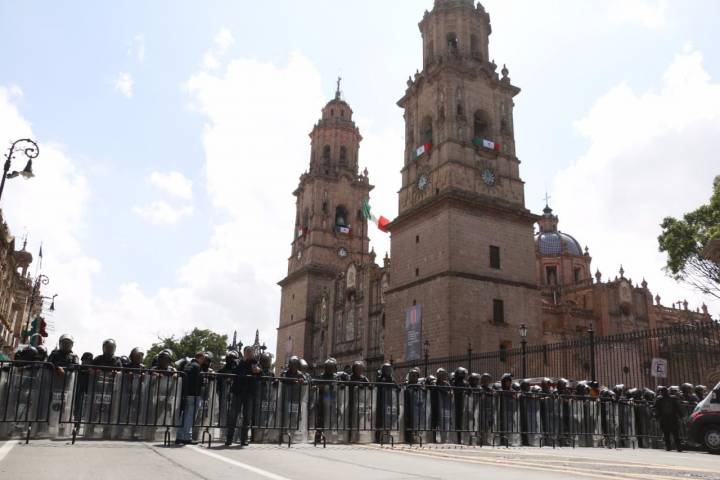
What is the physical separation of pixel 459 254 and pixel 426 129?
9684 millimetres

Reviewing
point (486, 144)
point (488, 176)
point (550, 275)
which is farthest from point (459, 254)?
point (550, 275)

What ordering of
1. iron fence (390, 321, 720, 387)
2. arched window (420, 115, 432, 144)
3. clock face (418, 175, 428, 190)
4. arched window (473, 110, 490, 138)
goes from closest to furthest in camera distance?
iron fence (390, 321, 720, 387), clock face (418, 175, 428, 190), arched window (473, 110, 490, 138), arched window (420, 115, 432, 144)

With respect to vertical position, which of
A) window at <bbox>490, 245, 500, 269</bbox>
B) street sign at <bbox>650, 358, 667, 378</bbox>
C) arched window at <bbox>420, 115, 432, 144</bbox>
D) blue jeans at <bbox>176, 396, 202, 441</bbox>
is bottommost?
blue jeans at <bbox>176, 396, 202, 441</bbox>

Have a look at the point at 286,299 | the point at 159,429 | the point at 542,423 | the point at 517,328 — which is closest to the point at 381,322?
the point at 517,328

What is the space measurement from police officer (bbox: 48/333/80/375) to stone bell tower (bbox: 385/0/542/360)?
2317 centimetres

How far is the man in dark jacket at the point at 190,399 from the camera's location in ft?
33.2

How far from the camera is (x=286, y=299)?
58.8 metres

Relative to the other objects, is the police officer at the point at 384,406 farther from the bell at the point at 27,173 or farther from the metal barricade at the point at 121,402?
the bell at the point at 27,173

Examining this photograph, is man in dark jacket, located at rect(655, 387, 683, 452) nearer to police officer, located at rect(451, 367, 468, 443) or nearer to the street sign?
the street sign

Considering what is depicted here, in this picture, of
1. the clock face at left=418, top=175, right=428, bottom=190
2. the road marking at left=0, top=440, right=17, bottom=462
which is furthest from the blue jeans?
the clock face at left=418, top=175, right=428, bottom=190

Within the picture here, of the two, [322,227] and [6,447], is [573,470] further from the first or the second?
[322,227]

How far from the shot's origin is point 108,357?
10.9m

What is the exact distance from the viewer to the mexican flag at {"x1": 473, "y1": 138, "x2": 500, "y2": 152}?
3625 centimetres

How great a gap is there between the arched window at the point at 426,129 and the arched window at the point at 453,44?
15.5ft
